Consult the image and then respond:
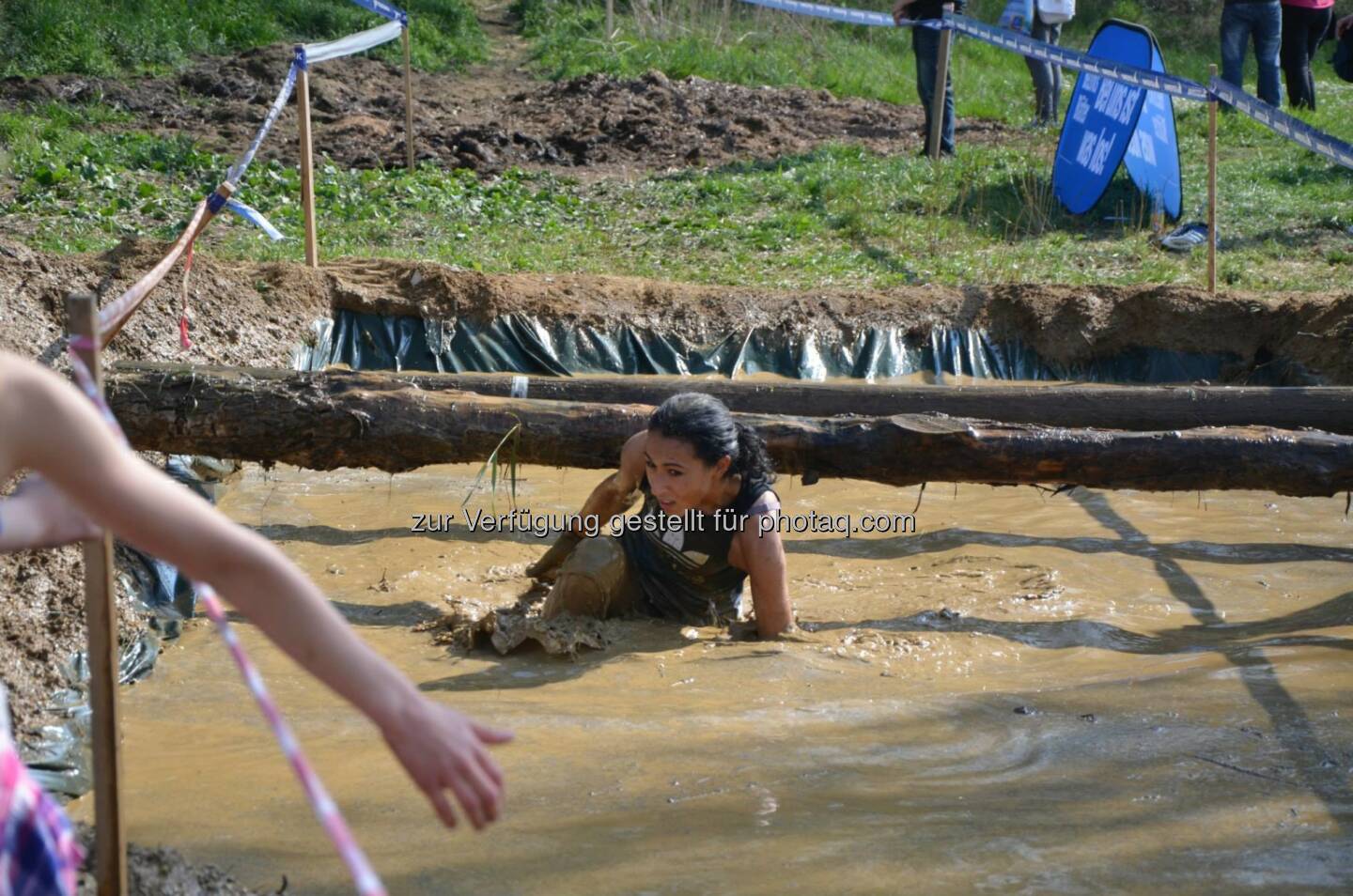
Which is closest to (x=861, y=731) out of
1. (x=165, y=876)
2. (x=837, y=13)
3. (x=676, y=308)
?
(x=165, y=876)

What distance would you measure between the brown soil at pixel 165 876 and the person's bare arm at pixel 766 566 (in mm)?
2273

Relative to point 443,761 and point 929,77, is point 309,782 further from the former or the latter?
point 929,77

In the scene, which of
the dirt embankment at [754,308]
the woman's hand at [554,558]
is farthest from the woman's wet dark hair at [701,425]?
the dirt embankment at [754,308]

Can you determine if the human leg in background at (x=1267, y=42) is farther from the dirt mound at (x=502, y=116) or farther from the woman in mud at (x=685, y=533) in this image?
the woman in mud at (x=685, y=533)

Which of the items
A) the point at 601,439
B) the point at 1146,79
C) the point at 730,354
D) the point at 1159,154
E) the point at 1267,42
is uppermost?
the point at 1267,42

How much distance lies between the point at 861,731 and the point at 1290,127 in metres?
5.78

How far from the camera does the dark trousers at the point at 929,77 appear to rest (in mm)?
12539

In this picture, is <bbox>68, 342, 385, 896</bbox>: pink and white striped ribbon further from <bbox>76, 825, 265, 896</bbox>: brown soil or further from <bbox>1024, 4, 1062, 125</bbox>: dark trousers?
<bbox>1024, 4, 1062, 125</bbox>: dark trousers

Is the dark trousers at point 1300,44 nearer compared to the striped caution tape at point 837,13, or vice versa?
the striped caution tape at point 837,13

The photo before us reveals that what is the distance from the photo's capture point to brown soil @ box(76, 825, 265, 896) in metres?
2.71

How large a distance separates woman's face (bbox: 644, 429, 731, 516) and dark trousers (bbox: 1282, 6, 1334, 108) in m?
11.2

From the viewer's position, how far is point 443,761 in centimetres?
151

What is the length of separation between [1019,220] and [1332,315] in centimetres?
337

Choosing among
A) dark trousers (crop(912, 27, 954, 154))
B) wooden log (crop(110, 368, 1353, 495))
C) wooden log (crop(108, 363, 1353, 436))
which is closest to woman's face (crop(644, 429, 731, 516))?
wooden log (crop(110, 368, 1353, 495))
